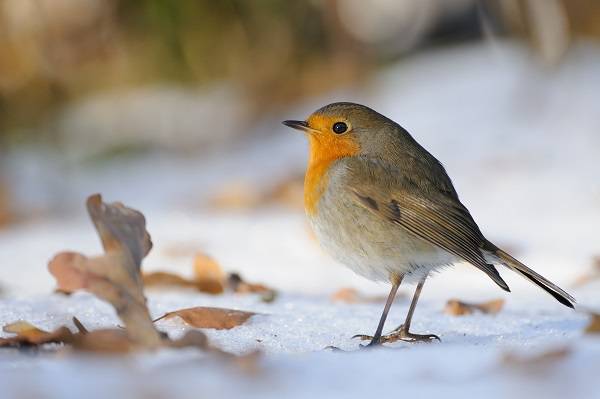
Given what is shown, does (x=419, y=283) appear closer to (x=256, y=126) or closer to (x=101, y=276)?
(x=101, y=276)

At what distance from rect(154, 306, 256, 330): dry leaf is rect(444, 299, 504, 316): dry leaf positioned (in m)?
0.86

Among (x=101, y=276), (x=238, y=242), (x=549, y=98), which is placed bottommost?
(x=101, y=276)

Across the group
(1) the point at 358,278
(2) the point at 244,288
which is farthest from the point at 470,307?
(1) the point at 358,278

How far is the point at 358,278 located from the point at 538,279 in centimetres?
184

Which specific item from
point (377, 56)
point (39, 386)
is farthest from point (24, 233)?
point (377, 56)

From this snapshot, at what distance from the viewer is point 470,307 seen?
3.67 meters

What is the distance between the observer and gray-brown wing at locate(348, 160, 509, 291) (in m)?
3.41

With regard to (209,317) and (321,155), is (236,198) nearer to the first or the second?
(321,155)

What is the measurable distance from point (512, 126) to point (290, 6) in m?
3.09

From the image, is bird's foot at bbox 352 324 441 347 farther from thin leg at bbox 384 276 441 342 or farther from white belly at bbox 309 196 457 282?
white belly at bbox 309 196 457 282

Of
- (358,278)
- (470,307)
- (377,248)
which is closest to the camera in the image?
(377,248)

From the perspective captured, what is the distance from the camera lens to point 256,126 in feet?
31.3

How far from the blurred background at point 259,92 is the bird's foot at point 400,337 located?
319 centimetres

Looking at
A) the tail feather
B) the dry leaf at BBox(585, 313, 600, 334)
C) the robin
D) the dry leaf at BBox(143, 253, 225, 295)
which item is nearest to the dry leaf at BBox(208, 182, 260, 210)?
the dry leaf at BBox(143, 253, 225, 295)
